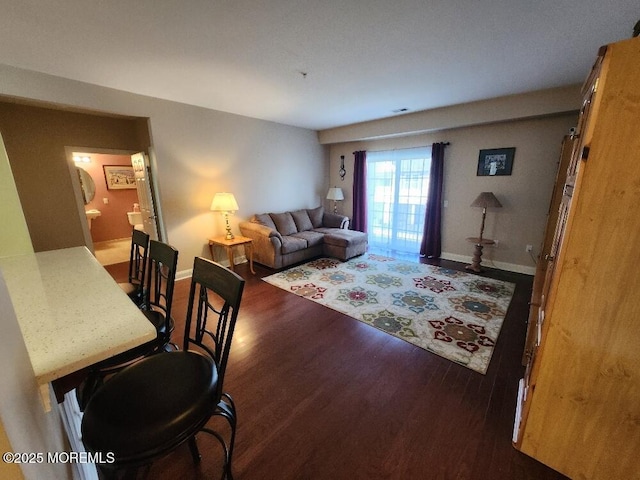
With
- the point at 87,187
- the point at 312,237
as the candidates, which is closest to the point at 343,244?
the point at 312,237

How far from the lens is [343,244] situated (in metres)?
4.54

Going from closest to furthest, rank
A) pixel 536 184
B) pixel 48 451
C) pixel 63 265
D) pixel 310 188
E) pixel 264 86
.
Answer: pixel 48 451 < pixel 63 265 < pixel 264 86 < pixel 536 184 < pixel 310 188

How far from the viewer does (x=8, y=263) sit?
5.36ft

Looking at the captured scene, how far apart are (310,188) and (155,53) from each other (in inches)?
152

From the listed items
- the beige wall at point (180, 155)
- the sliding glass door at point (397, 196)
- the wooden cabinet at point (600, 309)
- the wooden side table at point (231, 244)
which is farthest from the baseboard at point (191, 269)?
the wooden cabinet at point (600, 309)

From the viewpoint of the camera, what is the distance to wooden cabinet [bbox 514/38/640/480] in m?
0.99

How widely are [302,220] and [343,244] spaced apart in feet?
3.83

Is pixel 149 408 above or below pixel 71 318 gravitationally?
below

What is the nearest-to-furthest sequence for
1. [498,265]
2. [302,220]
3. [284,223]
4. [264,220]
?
[498,265] < [264,220] < [284,223] < [302,220]

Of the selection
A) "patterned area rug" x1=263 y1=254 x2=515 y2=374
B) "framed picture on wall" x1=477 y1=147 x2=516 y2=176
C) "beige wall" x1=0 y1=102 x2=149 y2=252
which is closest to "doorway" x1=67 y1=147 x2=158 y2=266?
"beige wall" x1=0 y1=102 x2=149 y2=252

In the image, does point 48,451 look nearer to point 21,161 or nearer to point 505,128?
point 21,161

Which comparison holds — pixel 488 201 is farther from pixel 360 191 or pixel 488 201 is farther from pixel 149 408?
pixel 149 408

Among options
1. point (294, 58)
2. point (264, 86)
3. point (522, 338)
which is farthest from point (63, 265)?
point (522, 338)

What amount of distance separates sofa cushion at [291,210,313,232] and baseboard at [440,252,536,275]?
268 centimetres
